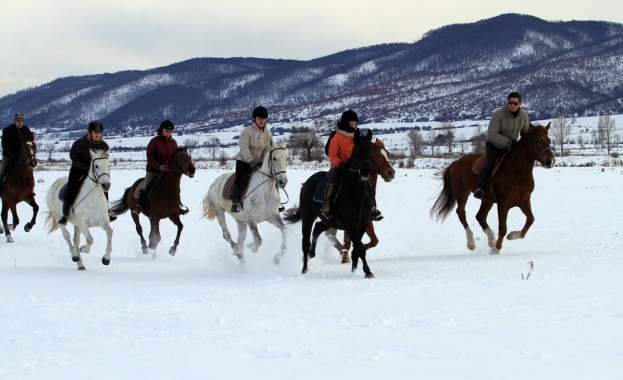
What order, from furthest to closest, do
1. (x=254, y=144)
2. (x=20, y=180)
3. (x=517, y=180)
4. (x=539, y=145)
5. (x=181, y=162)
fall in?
1. (x=20, y=180)
2. (x=181, y=162)
3. (x=254, y=144)
4. (x=517, y=180)
5. (x=539, y=145)

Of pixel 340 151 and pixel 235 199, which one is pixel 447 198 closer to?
pixel 340 151

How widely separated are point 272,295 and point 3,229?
10972mm

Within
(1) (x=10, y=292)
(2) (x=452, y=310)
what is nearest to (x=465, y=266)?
(2) (x=452, y=310)

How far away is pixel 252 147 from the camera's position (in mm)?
11812

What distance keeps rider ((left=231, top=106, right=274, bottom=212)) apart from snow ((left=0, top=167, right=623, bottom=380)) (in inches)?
49.9

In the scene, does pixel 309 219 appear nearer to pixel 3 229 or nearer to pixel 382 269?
pixel 382 269

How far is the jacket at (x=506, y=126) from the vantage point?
11711mm

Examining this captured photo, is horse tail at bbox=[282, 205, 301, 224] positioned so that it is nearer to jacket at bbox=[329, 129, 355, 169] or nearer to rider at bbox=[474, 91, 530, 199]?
jacket at bbox=[329, 129, 355, 169]

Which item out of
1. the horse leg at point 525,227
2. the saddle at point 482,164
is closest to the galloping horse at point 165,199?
the saddle at point 482,164

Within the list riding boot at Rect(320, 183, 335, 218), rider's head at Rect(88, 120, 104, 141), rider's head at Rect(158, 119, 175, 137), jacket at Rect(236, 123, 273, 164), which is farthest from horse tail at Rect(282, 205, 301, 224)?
rider's head at Rect(88, 120, 104, 141)

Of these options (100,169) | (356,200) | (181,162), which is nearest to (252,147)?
(181,162)

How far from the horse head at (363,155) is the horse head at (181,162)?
14.5 ft

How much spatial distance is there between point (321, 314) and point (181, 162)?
7050 mm

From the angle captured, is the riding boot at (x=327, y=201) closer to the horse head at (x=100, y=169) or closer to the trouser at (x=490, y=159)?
the trouser at (x=490, y=159)
